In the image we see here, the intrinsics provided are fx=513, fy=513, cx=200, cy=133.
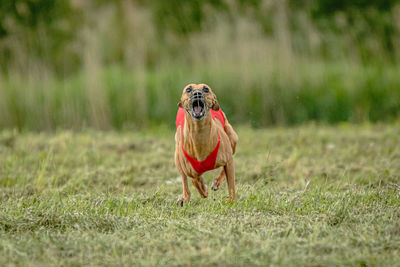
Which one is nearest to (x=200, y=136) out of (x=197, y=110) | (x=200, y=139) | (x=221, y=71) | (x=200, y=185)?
(x=200, y=139)

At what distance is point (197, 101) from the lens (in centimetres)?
360

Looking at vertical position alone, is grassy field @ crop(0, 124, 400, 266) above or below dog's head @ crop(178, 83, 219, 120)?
below

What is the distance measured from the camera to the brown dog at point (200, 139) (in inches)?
142

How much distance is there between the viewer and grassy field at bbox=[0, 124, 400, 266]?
282 centimetres

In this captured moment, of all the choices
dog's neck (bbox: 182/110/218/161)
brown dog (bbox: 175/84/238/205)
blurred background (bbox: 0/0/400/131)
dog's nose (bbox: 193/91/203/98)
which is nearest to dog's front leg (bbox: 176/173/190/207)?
brown dog (bbox: 175/84/238/205)

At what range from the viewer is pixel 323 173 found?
533 cm

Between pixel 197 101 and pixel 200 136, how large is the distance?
0.30 metres

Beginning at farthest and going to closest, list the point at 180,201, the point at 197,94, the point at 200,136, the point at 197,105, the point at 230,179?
the point at 180,201
the point at 230,179
the point at 200,136
the point at 197,105
the point at 197,94

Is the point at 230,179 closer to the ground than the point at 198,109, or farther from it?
closer to the ground

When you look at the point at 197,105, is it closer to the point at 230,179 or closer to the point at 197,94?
the point at 197,94

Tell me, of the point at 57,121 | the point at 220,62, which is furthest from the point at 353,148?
the point at 57,121

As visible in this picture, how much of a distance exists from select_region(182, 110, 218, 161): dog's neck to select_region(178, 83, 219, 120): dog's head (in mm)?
93

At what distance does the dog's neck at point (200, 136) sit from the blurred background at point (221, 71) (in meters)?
4.22

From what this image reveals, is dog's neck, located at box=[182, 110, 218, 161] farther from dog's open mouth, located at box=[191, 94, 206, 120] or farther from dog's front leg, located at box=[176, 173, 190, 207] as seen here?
dog's front leg, located at box=[176, 173, 190, 207]
